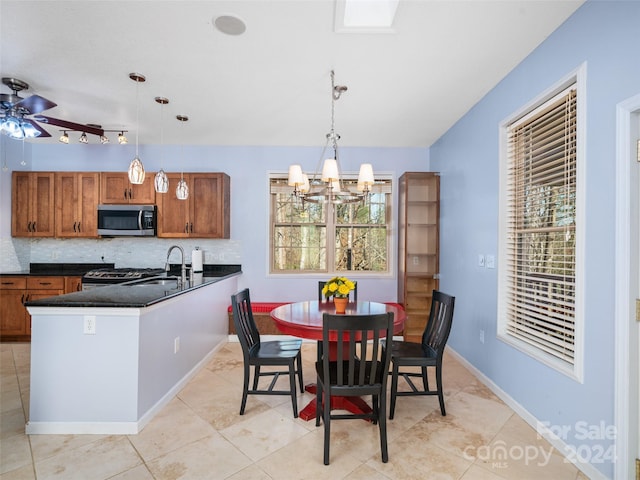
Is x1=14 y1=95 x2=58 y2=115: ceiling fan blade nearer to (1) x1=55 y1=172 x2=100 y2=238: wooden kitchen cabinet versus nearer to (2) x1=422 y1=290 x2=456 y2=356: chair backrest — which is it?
(1) x1=55 y1=172 x2=100 y2=238: wooden kitchen cabinet

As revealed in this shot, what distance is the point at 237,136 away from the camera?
4352 mm

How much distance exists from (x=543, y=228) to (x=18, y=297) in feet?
18.9

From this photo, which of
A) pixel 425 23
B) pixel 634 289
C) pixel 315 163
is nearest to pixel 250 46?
pixel 425 23

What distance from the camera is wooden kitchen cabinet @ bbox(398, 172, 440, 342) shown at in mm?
4301

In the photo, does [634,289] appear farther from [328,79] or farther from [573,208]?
[328,79]

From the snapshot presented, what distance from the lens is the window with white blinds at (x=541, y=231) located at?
6.86 ft

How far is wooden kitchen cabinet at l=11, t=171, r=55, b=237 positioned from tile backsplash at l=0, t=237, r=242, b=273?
34 cm

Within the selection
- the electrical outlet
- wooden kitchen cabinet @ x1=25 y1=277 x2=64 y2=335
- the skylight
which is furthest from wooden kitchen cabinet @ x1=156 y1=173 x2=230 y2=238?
the skylight

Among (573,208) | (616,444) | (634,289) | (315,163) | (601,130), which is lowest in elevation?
(616,444)

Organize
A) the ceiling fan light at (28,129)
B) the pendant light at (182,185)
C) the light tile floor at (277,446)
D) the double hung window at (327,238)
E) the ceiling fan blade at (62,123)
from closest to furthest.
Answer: the light tile floor at (277,446) → the ceiling fan light at (28,129) → the ceiling fan blade at (62,123) → the pendant light at (182,185) → the double hung window at (327,238)

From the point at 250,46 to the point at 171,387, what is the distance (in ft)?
9.26

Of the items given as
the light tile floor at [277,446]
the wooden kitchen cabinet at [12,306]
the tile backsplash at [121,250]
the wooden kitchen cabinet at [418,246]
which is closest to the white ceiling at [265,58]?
the wooden kitchen cabinet at [418,246]

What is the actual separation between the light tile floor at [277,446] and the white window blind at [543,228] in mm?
716

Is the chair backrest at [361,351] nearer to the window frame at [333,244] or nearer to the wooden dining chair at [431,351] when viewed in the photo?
the wooden dining chair at [431,351]
